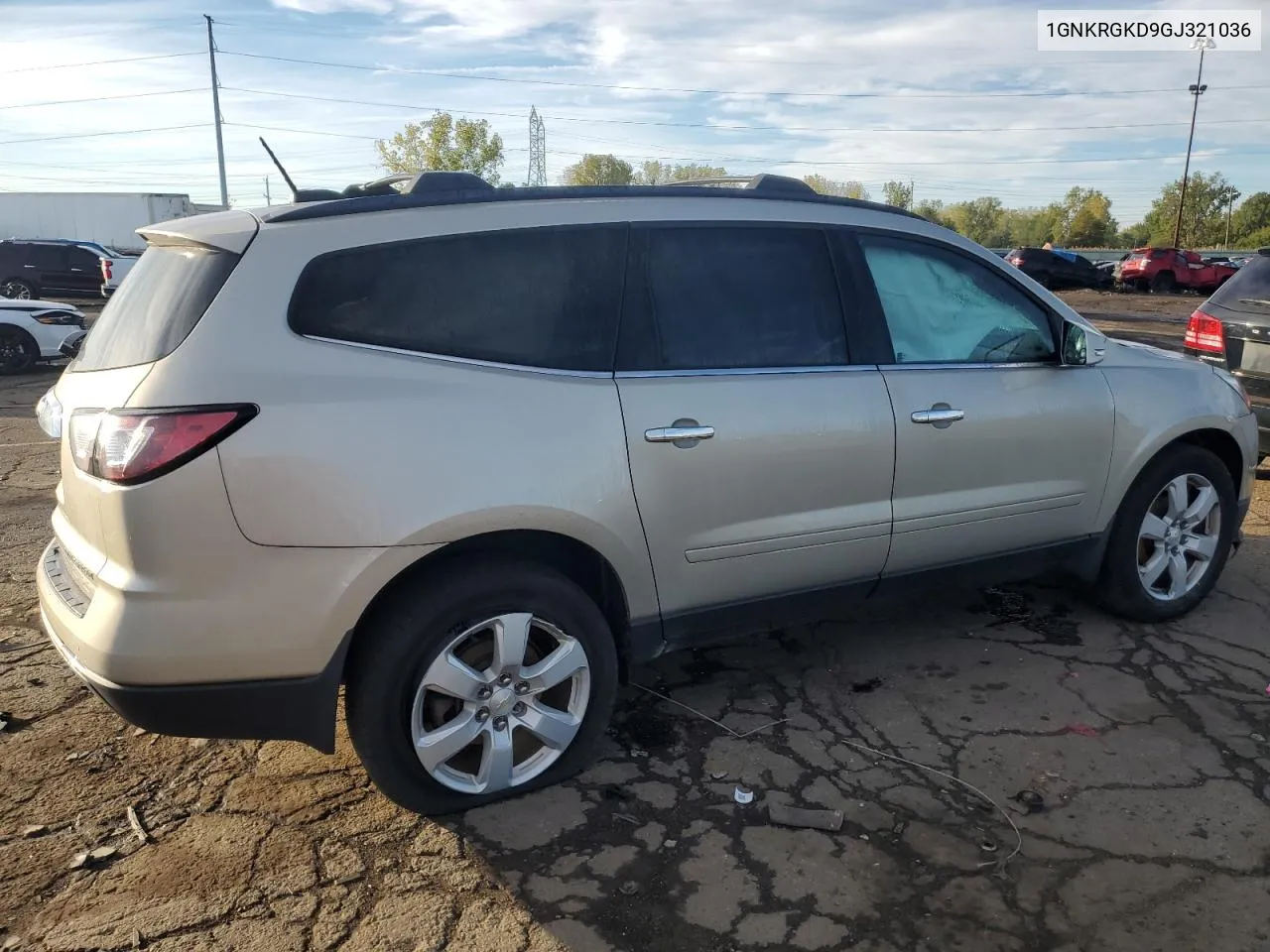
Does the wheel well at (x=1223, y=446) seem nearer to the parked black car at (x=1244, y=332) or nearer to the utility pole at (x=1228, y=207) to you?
the parked black car at (x=1244, y=332)

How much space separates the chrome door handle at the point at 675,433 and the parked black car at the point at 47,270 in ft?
83.5

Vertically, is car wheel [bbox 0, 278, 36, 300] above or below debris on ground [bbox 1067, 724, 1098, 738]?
above

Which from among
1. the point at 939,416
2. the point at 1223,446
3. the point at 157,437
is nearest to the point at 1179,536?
the point at 1223,446

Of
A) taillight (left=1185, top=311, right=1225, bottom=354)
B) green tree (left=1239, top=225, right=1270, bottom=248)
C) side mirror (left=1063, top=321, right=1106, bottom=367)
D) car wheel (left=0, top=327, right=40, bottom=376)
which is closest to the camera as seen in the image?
side mirror (left=1063, top=321, right=1106, bottom=367)

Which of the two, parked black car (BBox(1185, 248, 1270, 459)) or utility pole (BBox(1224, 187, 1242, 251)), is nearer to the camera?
parked black car (BBox(1185, 248, 1270, 459))

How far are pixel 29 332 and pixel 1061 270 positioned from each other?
3150 centimetres

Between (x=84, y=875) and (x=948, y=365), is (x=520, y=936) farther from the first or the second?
(x=948, y=365)

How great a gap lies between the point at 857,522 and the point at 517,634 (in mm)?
1316

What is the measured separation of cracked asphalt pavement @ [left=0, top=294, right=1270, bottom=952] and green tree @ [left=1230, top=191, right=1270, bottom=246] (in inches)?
3315

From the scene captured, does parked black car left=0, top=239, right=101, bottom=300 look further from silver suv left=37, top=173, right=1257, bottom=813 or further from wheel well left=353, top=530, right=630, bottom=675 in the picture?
wheel well left=353, top=530, right=630, bottom=675

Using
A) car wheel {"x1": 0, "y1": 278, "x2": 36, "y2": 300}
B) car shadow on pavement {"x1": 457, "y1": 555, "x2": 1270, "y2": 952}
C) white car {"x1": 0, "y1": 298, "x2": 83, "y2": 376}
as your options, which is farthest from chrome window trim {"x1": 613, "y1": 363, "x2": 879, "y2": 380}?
car wheel {"x1": 0, "y1": 278, "x2": 36, "y2": 300}

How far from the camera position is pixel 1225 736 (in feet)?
11.4

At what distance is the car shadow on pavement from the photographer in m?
2.58

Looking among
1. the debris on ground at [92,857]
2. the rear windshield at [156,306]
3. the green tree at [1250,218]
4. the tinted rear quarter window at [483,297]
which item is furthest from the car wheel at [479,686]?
the green tree at [1250,218]
